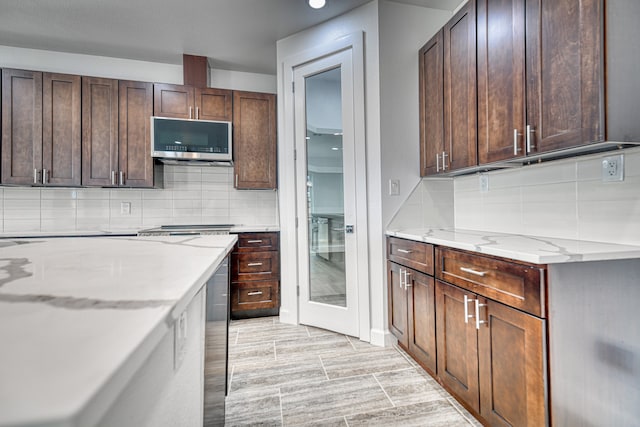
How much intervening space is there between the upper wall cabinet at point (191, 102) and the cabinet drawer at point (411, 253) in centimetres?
217

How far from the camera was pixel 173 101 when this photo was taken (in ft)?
10.2

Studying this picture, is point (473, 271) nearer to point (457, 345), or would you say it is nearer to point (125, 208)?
point (457, 345)

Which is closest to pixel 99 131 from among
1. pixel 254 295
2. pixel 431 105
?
pixel 254 295

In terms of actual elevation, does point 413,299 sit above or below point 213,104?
below

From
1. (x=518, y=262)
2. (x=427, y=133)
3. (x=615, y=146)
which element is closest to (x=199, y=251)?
(x=518, y=262)

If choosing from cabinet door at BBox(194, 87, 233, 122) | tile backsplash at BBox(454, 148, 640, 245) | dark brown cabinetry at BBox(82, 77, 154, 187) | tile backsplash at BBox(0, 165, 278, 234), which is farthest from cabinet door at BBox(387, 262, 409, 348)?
dark brown cabinetry at BBox(82, 77, 154, 187)

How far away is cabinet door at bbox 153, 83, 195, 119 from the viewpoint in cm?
305

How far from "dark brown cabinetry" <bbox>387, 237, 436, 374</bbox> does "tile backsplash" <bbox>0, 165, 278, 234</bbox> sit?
1.85 meters

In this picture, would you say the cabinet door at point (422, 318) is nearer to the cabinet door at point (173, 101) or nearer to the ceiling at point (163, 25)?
the ceiling at point (163, 25)

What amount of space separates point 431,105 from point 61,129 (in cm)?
332

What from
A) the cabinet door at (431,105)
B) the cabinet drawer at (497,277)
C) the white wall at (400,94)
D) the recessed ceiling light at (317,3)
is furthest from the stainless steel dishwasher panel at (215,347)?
the recessed ceiling light at (317,3)

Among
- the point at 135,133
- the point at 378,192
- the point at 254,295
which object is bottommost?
the point at 254,295

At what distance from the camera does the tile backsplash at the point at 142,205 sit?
3072 millimetres

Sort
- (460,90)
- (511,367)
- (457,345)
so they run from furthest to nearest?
(460,90) < (457,345) < (511,367)
